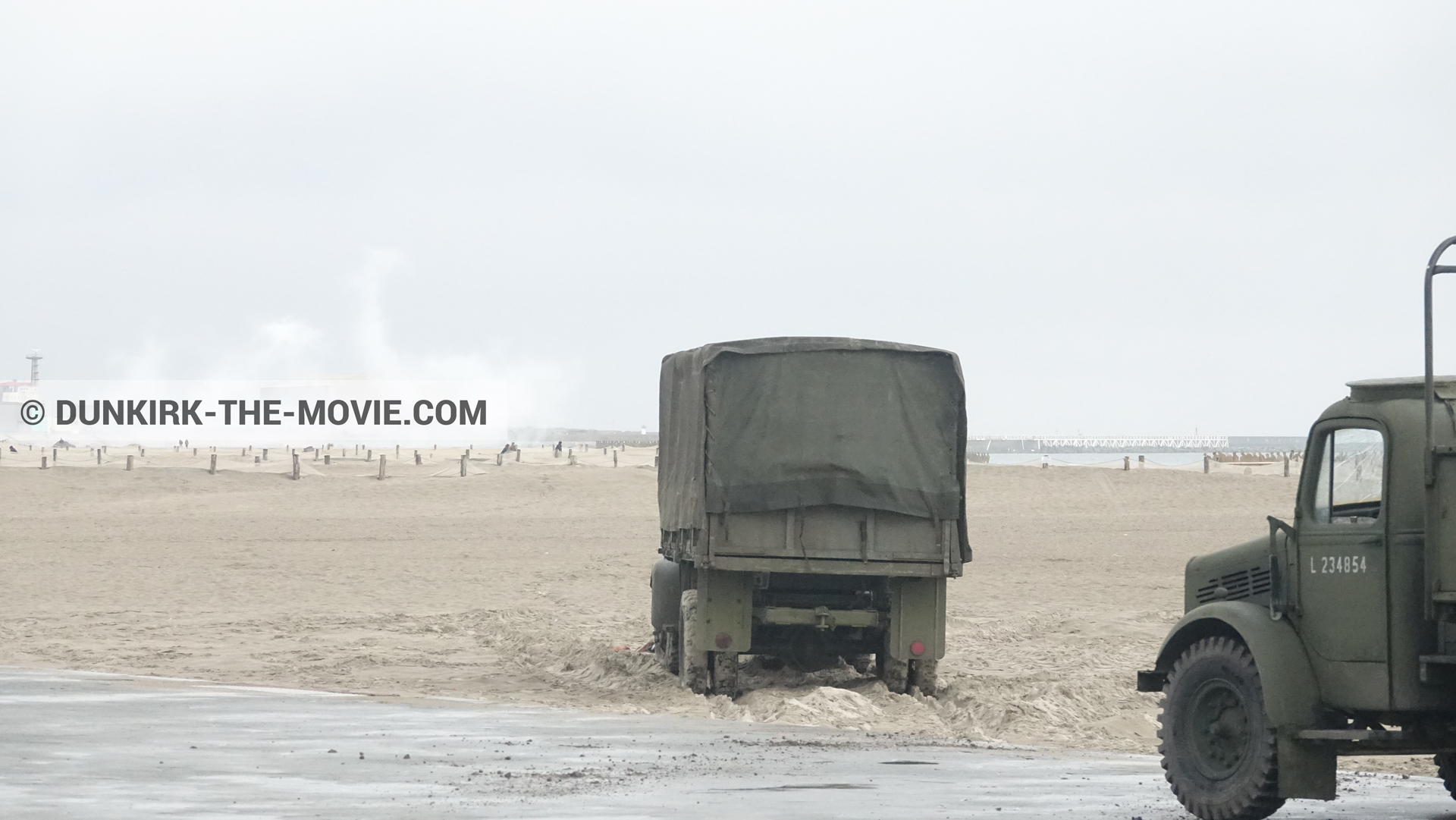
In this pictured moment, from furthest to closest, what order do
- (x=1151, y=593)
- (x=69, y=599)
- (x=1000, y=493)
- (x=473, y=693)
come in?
(x=1000, y=493) < (x=1151, y=593) < (x=69, y=599) < (x=473, y=693)

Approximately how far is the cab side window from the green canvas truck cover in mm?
6254

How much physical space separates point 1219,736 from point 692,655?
6.68m

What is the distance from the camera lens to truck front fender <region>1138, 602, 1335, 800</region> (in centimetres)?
864

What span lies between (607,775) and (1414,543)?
194 inches

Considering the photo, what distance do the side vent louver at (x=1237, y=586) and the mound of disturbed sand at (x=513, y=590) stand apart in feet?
11.6

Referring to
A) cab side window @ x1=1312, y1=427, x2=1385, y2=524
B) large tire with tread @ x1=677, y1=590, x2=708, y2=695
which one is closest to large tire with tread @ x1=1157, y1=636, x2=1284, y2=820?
cab side window @ x1=1312, y1=427, x2=1385, y2=524

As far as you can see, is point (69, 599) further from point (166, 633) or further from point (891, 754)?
point (891, 754)

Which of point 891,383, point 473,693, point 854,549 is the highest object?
point 891,383

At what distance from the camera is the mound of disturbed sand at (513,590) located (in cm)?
1577

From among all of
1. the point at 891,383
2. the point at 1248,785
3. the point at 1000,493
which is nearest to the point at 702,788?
the point at 1248,785

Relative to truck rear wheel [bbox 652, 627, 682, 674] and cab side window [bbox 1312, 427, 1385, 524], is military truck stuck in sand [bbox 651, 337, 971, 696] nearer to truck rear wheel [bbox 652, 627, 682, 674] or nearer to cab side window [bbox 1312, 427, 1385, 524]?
truck rear wheel [bbox 652, 627, 682, 674]

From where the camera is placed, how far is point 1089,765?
1152 centimetres

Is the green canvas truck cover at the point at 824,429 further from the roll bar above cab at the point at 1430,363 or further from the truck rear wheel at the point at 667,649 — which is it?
the roll bar above cab at the point at 1430,363

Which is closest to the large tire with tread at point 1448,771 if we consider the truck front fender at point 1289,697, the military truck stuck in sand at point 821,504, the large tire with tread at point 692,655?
the truck front fender at point 1289,697
